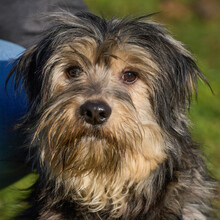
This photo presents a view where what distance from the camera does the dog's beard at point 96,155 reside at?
3.12 m

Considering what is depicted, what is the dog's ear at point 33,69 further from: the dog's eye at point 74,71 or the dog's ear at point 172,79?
the dog's ear at point 172,79

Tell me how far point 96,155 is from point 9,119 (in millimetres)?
1227

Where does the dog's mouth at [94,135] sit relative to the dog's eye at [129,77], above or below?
below

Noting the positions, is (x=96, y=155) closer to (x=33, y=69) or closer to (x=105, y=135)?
(x=105, y=135)

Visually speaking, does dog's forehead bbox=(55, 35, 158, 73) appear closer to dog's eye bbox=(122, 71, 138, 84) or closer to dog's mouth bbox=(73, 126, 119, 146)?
dog's eye bbox=(122, 71, 138, 84)

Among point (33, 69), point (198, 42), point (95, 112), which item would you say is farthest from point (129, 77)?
point (198, 42)

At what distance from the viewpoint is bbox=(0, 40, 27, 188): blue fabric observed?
4.15 meters

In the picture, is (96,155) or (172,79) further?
(172,79)

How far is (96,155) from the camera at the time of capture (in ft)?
10.5

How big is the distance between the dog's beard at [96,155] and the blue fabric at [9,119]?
2.06 ft

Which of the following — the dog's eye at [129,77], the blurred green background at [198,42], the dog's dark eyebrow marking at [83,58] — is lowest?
the blurred green background at [198,42]

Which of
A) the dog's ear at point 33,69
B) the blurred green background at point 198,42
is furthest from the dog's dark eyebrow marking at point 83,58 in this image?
the blurred green background at point 198,42

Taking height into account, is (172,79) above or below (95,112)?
above

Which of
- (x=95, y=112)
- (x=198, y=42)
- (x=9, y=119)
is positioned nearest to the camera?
(x=95, y=112)
